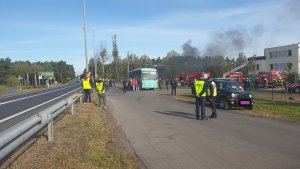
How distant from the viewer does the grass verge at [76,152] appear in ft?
21.1

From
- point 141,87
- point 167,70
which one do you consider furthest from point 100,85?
point 167,70

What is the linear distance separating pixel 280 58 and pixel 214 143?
7367cm

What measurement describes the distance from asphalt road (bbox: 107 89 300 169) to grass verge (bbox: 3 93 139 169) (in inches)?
21.4

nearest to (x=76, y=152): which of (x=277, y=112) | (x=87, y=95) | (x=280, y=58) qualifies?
(x=277, y=112)

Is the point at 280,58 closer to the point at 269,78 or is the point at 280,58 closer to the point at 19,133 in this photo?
the point at 269,78

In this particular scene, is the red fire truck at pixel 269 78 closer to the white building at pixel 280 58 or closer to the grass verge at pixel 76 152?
the white building at pixel 280 58

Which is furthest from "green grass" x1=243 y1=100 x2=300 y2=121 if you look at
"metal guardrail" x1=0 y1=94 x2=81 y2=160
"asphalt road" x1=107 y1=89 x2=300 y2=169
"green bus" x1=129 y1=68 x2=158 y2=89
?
"green bus" x1=129 y1=68 x2=158 y2=89

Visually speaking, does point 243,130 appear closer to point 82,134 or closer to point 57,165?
point 82,134

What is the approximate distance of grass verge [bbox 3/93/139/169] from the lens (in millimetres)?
6434

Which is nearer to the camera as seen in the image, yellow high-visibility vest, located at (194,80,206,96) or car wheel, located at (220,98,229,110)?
yellow high-visibility vest, located at (194,80,206,96)

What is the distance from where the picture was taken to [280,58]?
76875 millimetres

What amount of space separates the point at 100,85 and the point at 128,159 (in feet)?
39.9

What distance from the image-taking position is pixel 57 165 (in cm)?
629

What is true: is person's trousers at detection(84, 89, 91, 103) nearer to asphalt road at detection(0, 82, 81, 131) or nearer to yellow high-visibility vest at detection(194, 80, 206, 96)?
asphalt road at detection(0, 82, 81, 131)
